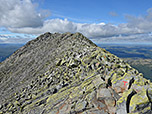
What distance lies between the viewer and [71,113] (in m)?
14.8

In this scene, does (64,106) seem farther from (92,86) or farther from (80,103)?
(92,86)

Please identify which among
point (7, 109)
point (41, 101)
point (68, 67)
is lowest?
point (7, 109)

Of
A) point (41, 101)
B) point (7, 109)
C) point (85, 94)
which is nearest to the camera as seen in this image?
point (85, 94)

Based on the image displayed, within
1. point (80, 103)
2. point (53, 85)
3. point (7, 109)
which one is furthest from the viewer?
point (53, 85)

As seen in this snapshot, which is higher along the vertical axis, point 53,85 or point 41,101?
point 53,85

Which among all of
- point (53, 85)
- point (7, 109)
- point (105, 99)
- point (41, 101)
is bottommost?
point (7, 109)

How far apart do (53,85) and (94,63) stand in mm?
10853

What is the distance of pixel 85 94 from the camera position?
54.6 feet

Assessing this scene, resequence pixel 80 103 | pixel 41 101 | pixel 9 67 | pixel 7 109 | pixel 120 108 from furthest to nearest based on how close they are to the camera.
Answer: pixel 9 67 < pixel 7 109 < pixel 41 101 < pixel 80 103 < pixel 120 108

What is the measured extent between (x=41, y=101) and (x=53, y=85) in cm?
409

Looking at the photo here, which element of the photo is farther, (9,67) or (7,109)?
(9,67)

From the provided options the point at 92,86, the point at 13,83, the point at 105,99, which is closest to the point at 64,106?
the point at 92,86

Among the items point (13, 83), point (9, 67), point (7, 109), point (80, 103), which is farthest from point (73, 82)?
point (9, 67)

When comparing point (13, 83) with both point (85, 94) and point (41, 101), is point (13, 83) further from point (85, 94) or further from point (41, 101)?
point (85, 94)
